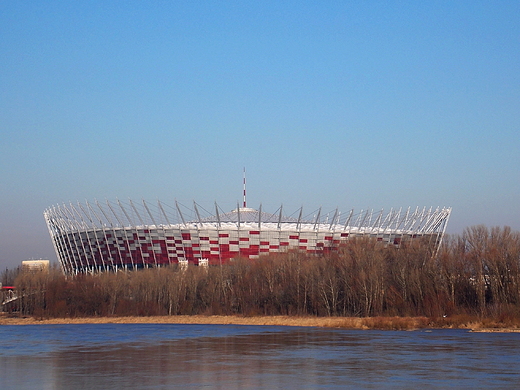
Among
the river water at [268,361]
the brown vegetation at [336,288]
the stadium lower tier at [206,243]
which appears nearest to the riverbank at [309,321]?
the brown vegetation at [336,288]

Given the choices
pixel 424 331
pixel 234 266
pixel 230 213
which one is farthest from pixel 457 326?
pixel 230 213

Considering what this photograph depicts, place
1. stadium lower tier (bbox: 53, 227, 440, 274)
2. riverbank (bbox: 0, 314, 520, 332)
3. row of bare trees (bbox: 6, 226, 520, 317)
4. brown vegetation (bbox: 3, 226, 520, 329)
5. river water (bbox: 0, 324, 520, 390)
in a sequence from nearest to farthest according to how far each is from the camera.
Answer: river water (bbox: 0, 324, 520, 390)
riverbank (bbox: 0, 314, 520, 332)
brown vegetation (bbox: 3, 226, 520, 329)
row of bare trees (bbox: 6, 226, 520, 317)
stadium lower tier (bbox: 53, 227, 440, 274)

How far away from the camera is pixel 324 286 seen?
53.8m

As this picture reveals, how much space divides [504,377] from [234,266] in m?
45.5

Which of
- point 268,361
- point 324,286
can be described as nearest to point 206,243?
point 324,286

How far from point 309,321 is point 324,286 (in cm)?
677

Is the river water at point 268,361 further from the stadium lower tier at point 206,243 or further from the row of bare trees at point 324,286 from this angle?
the stadium lower tier at point 206,243

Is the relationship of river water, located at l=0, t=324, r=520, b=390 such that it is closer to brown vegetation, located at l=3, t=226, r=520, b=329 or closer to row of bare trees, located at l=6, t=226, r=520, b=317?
brown vegetation, located at l=3, t=226, r=520, b=329

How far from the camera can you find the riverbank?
3922 cm

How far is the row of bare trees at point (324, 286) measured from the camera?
157 ft

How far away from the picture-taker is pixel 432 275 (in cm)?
4959

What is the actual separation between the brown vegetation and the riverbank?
166 millimetres

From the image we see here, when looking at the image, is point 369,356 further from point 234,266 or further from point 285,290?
point 234,266

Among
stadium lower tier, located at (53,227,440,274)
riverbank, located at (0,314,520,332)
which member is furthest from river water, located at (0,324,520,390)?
stadium lower tier, located at (53,227,440,274)
